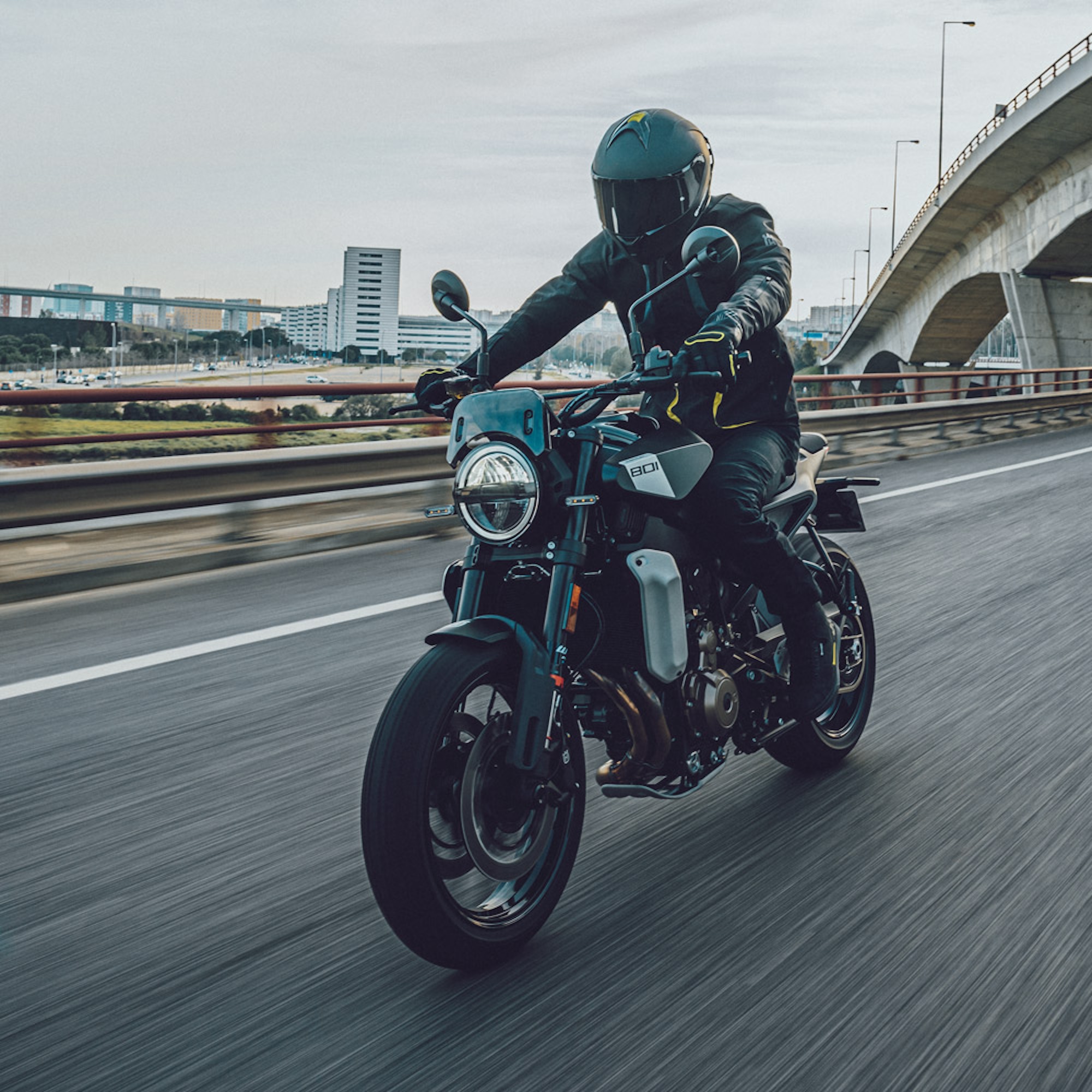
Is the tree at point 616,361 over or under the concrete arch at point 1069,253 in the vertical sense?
under

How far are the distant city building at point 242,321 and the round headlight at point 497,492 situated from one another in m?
8.28

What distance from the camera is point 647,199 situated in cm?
332

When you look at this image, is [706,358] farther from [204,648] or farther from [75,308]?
[75,308]

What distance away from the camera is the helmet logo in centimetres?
329

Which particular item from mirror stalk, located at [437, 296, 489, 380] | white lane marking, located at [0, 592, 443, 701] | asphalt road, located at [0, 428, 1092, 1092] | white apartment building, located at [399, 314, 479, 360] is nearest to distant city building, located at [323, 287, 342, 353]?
white apartment building, located at [399, 314, 479, 360]

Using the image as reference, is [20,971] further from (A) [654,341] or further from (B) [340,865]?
(A) [654,341]

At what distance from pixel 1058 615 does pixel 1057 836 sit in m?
3.07

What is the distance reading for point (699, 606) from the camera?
11.1 ft

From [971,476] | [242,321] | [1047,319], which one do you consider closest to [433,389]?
[242,321]

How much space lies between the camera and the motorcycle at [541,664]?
2684 mm

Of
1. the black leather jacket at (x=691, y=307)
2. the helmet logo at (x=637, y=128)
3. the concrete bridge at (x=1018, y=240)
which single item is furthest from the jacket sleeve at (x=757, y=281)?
the concrete bridge at (x=1018, y=240)

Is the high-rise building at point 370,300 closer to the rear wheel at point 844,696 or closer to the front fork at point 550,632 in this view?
the rear wheel at point 844,696

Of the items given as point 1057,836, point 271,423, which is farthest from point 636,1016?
→ point 271,423

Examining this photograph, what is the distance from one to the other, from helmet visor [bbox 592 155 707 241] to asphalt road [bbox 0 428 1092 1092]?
5.70 ft
